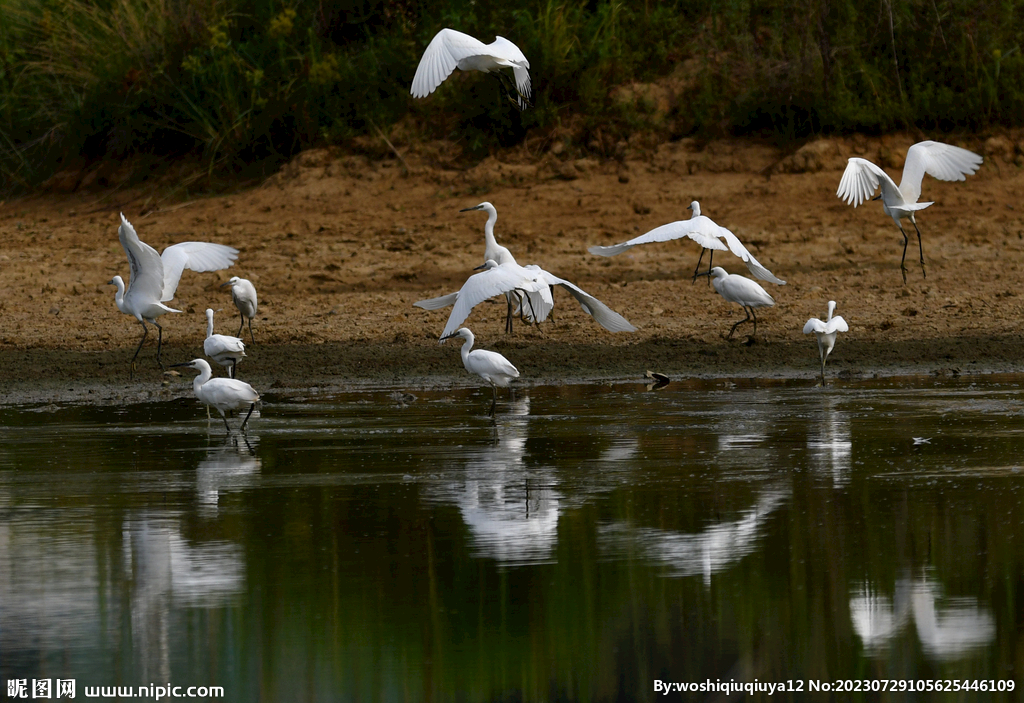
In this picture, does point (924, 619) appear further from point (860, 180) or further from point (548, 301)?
point (860, 180)

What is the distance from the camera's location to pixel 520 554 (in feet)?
19.5

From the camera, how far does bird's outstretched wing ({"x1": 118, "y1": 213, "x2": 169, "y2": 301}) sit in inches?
459

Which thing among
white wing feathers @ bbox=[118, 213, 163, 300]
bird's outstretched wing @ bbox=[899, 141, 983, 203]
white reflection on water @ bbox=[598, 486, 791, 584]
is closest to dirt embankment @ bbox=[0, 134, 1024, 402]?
white wing feathers @ bbox=[118, 213, 163, 300]

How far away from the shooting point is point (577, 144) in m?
18.9

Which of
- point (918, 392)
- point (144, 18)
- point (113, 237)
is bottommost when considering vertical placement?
point (918, 392)

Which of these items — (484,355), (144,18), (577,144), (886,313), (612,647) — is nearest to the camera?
(612,647)

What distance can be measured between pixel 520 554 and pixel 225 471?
2603 mm

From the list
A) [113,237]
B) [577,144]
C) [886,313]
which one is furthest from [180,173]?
[886,313]

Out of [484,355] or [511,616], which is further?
[484,355]

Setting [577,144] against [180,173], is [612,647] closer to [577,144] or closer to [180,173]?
[577,144]

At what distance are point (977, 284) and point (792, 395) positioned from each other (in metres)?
4.80

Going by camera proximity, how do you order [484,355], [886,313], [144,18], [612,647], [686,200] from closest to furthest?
[612,647] < [484,355] < [886,313] < [686,200] < [144,18]

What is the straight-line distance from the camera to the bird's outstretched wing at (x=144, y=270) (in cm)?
1166

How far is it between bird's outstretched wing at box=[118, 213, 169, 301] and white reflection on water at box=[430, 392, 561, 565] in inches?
165
